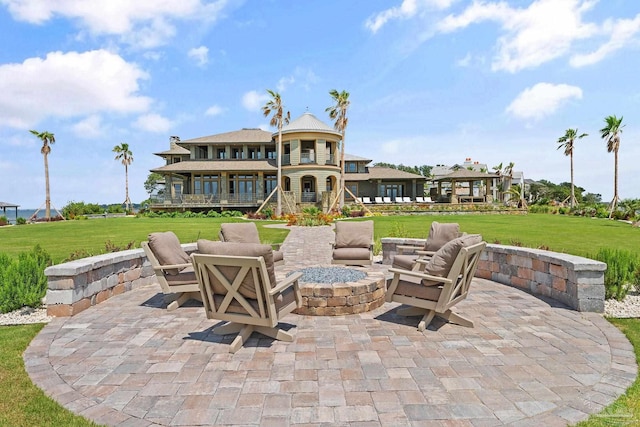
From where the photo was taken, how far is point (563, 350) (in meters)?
4.00

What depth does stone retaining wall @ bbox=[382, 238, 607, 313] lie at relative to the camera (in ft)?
17.5

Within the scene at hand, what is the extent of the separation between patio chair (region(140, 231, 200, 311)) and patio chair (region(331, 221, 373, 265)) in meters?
3.91

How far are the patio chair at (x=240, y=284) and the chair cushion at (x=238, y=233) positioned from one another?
4201mm

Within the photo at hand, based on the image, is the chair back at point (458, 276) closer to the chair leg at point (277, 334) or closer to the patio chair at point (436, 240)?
the chair leg at point (277, 334)

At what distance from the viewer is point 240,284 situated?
Answer: 3.85 metres

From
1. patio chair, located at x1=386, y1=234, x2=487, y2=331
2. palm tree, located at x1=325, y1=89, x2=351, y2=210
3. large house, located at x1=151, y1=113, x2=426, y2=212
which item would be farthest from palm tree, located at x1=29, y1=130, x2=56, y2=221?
patio chair, located at x1=386, y1=234, x2=487, y2=331

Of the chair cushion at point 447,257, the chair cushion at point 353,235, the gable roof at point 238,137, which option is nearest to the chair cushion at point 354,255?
the chair cushion at point 353,235

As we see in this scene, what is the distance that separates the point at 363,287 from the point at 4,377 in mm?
4313

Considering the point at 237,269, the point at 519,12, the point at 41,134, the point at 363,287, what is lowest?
the point at 363,287

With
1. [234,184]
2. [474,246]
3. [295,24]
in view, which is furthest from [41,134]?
[474,246]

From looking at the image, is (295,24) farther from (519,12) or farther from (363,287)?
(363,287)

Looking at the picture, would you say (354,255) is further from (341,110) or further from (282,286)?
(341,110)

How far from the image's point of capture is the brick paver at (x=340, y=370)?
2811mm

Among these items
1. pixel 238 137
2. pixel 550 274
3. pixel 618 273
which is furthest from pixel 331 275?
pixel 238 137
